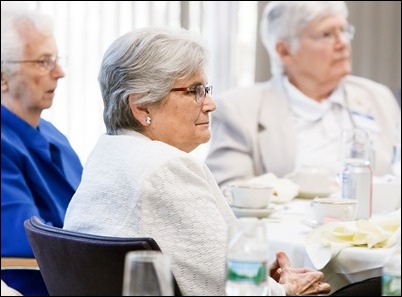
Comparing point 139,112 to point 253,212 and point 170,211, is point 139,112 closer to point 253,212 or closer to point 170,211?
point 170,211

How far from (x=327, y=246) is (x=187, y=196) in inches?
22.5

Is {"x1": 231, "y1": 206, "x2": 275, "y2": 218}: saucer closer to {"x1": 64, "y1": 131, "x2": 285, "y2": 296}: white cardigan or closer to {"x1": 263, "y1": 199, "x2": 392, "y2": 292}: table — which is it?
{"x1": 263, "y1": 199, "x2": 392, "y2": 292}: table

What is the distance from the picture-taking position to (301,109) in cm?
483

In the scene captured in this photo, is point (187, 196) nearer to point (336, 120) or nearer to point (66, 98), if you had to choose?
point (336, 120)

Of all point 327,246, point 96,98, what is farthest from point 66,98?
point 327,246

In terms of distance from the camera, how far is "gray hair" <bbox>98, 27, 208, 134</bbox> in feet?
7.84

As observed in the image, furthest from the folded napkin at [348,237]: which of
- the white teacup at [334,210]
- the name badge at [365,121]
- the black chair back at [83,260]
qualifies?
the name badge at [365,121]

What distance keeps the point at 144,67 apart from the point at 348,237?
0.72 m

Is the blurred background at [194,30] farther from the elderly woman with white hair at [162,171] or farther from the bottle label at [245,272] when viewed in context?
the bottle label at [245,272]

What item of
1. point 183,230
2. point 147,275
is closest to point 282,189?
point 183,230

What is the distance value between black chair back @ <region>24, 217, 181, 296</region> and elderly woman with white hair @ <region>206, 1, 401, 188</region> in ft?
7.84

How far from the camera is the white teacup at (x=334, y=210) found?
112 inches

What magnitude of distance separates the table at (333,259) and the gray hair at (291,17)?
2.06 metres

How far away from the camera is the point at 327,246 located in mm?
2619
